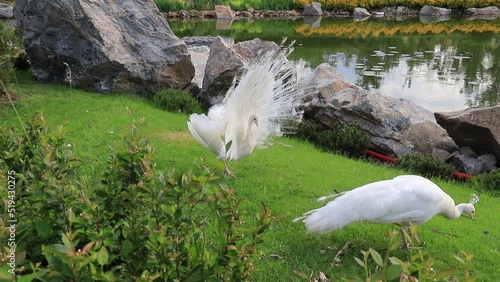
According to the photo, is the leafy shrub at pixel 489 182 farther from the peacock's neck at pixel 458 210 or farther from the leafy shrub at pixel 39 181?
the leafy shrub at pixel 39 181

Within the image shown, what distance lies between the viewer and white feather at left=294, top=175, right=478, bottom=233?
3.96 metres

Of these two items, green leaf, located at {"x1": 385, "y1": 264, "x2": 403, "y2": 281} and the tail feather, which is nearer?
green leaf, located at {"x1": 385, "y1": 264, "x2": 403, "y2": 281}

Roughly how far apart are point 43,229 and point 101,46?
8.20 m

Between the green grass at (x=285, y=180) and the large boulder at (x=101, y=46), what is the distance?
17.8 inches

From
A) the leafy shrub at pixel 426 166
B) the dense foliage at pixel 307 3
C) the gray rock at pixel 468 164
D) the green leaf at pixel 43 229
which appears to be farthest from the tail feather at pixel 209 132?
the dense foliage at pixel 307 3

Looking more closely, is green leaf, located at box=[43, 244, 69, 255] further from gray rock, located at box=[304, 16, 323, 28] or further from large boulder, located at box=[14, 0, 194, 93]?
gray rock, located at box=[304, 16, 323, 28]

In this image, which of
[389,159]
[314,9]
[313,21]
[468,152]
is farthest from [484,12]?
[389,159]

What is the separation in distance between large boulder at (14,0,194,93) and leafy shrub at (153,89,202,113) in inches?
24.7

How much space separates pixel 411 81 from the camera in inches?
618

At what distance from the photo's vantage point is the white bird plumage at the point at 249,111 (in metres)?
5.29

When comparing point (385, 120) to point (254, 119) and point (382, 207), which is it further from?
point (382, 207)

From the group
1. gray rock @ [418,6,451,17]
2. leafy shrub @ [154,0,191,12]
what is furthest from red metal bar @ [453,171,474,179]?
gray rock @ [418,6,451,17]

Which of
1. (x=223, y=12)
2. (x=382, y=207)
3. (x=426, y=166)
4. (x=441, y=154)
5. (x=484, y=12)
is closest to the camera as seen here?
(x=382, y=207)

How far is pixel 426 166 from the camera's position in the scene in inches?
303
